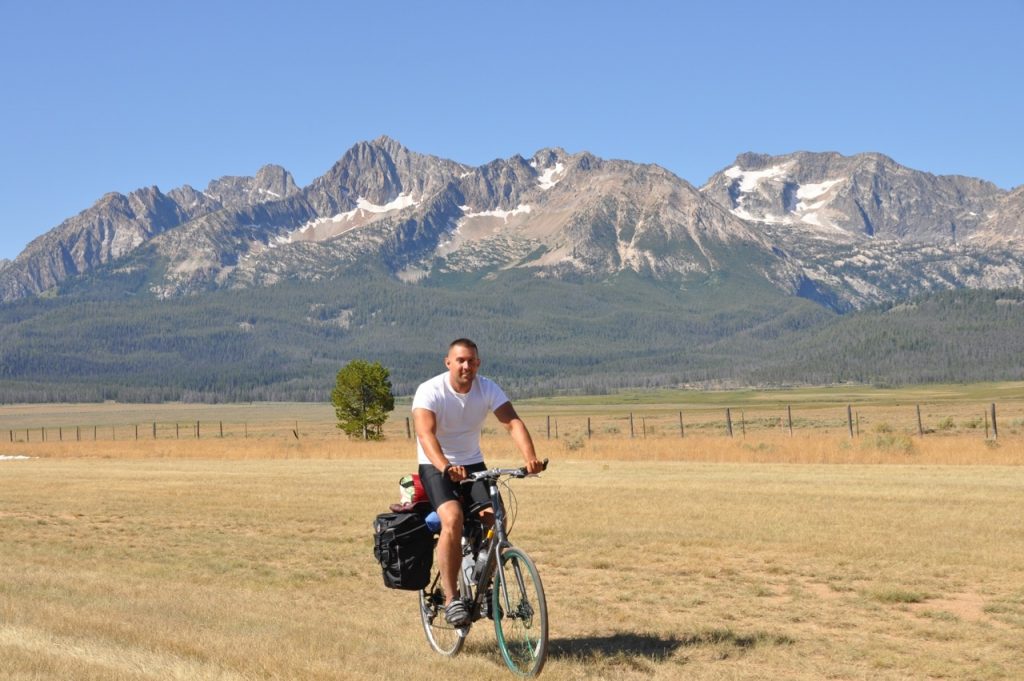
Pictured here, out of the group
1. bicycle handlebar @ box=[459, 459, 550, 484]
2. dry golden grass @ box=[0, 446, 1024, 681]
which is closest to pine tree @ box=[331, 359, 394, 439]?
dry golden grass @ box=[0, 446, 1024, 681]

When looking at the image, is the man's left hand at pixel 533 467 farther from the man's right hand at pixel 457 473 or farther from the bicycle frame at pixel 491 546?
the man's right hand at pixel 457 473

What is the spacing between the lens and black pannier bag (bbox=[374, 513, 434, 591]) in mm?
11344

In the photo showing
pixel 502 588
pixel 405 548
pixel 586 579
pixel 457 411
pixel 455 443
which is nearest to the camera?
pixel 502 588

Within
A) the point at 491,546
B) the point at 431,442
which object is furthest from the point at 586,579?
the point at 431,442

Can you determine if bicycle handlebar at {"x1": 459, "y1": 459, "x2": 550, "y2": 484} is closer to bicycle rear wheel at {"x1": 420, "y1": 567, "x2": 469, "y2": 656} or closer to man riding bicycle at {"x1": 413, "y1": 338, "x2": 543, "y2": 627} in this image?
man riding bicycle at {"x1": 413, "y1": 338, "x2": 543, "y2": 627}

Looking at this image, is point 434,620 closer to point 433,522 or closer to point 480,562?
point 433,522

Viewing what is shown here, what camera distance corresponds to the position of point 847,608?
13.9 m

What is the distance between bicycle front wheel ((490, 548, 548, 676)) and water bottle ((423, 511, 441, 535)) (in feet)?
2.92

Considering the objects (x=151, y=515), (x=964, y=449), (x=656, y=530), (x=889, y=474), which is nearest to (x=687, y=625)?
(x=656, y=530)

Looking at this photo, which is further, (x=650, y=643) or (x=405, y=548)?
(x=650, y=643)

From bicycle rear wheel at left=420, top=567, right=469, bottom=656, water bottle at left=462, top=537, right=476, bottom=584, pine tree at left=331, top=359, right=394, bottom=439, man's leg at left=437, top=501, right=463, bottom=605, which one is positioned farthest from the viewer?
pine tree at left=331, top=359, right=394, bottom=439

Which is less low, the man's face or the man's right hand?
the man's face

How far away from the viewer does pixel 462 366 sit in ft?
35.6

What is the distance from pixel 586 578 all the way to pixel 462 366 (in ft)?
21.8
